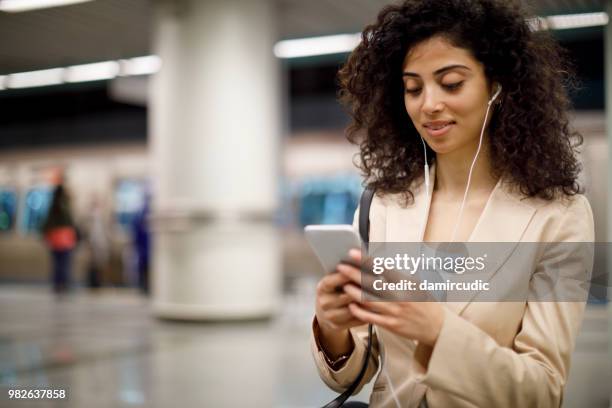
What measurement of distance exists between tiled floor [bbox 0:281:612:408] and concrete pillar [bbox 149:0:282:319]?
1.37 feet

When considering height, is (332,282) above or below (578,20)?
below

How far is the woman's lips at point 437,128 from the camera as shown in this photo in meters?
1.32

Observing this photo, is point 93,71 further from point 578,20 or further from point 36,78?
point 578,20

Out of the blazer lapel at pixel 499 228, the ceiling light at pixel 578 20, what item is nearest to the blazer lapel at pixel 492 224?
the blazer lapel at pixel 499 228

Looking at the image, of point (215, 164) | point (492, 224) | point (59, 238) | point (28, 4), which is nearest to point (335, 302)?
point (492, 224)

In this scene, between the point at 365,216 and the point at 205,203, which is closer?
the point at 365,216

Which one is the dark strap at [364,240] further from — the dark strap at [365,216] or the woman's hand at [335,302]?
the woman's hand at [335,302]

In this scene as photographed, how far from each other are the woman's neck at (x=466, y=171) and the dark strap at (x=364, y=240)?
0.19 m

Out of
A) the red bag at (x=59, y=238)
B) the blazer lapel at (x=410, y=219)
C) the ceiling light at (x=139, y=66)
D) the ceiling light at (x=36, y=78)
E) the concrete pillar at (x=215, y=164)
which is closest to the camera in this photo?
the blazer lapel at (x=410, y=219)

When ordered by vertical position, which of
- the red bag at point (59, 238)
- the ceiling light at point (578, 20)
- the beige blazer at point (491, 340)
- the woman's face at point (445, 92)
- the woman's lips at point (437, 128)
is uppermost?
the ceiling light at point (578, 20)

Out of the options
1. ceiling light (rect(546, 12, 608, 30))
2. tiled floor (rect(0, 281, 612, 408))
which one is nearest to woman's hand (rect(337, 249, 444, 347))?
tiled floor (rect(0, 281, 612, 408))

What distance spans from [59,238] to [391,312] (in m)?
9.46

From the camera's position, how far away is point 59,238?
9.66 m

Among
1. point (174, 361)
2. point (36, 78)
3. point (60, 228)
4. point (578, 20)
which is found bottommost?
point (174, 361)
